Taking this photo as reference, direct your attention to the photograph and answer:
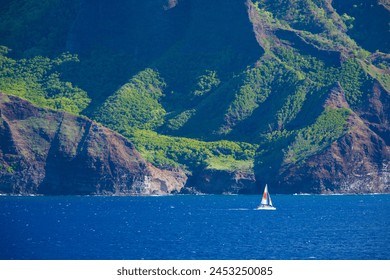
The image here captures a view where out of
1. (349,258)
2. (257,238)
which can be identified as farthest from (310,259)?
(257,238)

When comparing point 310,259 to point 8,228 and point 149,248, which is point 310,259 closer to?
point 149,248

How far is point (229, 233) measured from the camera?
167 metres

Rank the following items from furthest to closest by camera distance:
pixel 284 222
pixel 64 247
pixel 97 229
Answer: pixel 284 222
pixel 97 229
pixel 64 247

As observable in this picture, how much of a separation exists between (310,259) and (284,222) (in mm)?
52012

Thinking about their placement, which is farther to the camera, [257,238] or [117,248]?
[257,238]

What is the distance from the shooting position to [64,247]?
146250 mm

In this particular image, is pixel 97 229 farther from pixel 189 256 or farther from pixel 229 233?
pixel 189 256

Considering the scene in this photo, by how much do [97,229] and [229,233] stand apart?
19.4 m

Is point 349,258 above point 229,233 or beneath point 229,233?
beneath

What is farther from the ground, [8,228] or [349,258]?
[8,228]

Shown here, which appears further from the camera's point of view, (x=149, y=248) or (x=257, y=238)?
(x=257, y=238)
